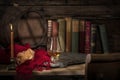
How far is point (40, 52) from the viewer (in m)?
2.50

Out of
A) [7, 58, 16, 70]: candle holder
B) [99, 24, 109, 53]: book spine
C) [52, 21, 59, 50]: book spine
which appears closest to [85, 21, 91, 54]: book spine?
[99, 24, 109, 53]: book spine

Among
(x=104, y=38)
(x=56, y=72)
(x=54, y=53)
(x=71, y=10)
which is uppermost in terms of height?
(x=71, y=10)

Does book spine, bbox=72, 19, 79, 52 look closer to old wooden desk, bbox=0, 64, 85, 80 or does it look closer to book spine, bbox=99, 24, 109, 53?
book spine, bbox=99, 24, 109, 53

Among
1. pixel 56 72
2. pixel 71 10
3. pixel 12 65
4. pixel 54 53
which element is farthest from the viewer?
pixel 71 10

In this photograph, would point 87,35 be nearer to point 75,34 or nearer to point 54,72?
point 75,34

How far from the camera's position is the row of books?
108 inches

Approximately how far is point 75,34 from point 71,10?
312 millimetres

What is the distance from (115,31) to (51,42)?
710 mm

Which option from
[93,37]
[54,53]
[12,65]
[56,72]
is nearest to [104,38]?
[93,37]

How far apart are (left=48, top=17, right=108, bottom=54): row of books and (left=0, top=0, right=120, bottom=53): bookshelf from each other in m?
0.16

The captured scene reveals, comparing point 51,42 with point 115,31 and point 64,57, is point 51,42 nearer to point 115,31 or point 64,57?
point 64,57

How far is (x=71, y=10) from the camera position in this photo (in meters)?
2.91

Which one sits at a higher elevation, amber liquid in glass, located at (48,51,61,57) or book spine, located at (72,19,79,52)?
book spine, located at (72,19,79,52)

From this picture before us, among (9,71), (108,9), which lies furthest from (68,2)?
(9,71)
